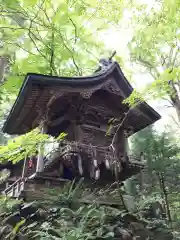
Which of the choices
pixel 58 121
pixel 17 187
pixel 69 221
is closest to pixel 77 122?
pixel 58 121

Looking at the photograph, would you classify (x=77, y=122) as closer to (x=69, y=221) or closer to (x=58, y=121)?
(x=58, y=121)

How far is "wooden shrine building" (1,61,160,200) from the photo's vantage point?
873 centimetres

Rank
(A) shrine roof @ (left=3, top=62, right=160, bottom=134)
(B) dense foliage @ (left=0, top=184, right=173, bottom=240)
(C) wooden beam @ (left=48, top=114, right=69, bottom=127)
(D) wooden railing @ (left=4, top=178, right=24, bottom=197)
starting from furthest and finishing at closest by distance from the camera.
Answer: (C) wooden beam @ (left=48, top=114, right=69, bottom=127)
(A) shrine roof @ (left=3, top=62, right=160, bottom=134)
(D) wooden railing @ (left=4, top=178, right=24, bottom=197)
(B) dense foliage @ (left=0, top=184, right=173, bottom=240)

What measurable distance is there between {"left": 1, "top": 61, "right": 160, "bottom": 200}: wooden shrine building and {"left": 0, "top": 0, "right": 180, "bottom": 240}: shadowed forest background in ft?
3.40

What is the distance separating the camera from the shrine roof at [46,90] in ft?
28.5

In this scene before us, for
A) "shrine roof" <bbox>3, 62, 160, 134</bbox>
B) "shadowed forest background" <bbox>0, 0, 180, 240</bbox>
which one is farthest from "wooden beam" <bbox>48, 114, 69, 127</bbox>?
"shadowed forest background" <bbox>0, 0, 180, 240</bbox>

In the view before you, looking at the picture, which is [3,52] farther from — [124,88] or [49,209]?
[49,209]

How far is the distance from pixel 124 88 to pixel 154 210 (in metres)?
5.27

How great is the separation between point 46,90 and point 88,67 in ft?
15.6

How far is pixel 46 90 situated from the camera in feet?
29.4

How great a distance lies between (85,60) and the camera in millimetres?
12781

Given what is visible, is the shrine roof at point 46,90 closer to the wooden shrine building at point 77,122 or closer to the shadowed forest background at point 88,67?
the wooden shrine building at point 77,122

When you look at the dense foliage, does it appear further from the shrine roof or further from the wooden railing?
the shrine roof

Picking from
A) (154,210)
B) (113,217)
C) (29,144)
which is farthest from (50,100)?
(154,210)
